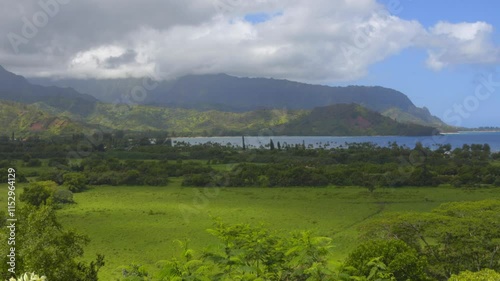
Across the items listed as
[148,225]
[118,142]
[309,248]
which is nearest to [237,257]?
[309,248]

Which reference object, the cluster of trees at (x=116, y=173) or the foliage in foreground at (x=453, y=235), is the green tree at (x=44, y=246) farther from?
the cluster of trees at (x=116, y=173)

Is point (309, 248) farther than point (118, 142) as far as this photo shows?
No

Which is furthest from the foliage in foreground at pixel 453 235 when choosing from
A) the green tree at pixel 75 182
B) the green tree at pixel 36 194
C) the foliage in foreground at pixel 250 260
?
the green tree at pixel 75 182

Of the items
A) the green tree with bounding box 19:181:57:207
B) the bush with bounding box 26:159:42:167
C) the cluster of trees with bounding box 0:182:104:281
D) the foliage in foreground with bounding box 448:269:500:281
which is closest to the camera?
the foliage in foreground with bounding box 448:269:500:281

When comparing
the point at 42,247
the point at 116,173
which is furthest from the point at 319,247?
the point at 116,173

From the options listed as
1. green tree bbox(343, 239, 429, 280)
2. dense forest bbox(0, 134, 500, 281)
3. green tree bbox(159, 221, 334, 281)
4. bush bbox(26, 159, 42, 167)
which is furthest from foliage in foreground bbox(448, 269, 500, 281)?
bush bbox(26, 159, 42, 167)

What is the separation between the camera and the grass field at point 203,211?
4434 cm

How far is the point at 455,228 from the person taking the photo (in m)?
25.7

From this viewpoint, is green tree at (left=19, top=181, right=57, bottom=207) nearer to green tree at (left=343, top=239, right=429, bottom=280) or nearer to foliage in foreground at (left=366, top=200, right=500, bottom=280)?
foliage in foreground at (left=366, top=200, right=500, bottom=280)

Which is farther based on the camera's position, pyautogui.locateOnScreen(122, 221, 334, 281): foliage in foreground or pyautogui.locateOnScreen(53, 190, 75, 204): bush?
pyautogui.locateOnScreen(53, 190, 75, 204): bush

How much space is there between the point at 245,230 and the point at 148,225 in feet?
141

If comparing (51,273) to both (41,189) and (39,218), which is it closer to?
(39,218)

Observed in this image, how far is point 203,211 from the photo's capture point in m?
64.9

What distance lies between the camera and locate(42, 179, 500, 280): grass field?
145 ft
